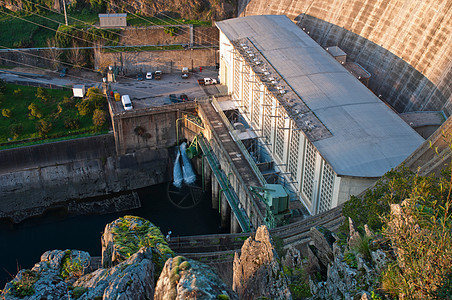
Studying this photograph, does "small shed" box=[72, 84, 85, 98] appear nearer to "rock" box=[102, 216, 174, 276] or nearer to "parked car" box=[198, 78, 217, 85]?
"parked car" box=[198, 78, 217, 85]

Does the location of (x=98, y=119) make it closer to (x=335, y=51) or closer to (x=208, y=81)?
(x=208, y=81)

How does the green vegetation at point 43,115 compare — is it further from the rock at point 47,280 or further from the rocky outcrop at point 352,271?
the rocky outcrop at point 352,271

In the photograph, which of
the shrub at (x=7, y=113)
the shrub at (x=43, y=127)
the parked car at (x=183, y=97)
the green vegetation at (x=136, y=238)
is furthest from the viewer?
the parked car at (x=183, y=97)

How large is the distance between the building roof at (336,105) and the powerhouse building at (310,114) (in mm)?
81

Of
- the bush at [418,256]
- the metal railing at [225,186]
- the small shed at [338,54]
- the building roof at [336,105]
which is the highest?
the bush at [418,256]

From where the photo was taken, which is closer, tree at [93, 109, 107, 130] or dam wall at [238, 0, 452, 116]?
dam wall at [238, 0, 452, 116]

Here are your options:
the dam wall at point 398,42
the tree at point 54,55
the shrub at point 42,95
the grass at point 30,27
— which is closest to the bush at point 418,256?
the dam wall at point 398,42

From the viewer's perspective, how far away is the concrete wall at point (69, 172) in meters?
62.3

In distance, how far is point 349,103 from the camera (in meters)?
50.0

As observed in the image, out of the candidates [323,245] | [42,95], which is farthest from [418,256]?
[42,95]

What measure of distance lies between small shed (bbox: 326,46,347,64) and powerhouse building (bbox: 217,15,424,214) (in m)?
4.04

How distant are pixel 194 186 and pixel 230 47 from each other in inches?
775

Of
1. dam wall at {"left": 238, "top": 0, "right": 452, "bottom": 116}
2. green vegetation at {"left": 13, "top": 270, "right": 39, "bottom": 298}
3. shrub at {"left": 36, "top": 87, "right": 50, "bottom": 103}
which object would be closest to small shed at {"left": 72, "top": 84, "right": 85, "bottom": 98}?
shrub at {"left": 36, "top": 87, "right": 50, "bottom": 103}

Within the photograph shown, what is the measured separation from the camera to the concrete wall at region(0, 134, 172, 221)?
6231cm
